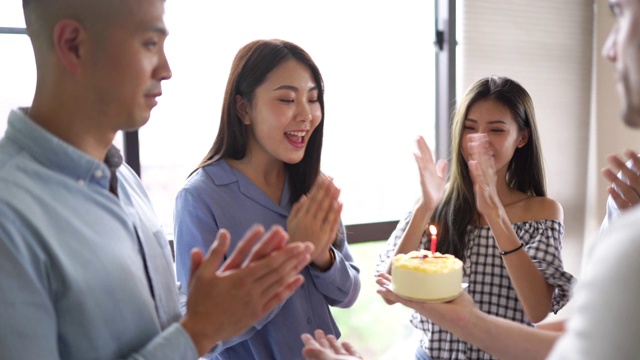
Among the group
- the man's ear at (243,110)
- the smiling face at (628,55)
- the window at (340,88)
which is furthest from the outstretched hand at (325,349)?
the window at (340,88)

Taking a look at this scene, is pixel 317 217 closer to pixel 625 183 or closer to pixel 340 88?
pixel 625 183

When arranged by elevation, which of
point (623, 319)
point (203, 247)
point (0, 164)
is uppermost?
point (0, 164)

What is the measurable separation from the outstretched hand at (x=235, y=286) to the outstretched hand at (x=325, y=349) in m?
0.30

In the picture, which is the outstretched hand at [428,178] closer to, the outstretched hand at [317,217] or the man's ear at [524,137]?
the man's ear at [524,137]

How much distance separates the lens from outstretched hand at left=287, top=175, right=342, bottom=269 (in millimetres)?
1476

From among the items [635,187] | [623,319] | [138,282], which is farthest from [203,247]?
[635,187]

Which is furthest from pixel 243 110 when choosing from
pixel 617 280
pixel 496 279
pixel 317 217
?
pixel 617 280

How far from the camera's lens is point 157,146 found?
2.34m

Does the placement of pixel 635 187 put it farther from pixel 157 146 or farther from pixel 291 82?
pixel 157 146

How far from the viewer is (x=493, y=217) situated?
180 cm

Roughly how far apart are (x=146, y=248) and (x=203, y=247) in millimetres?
430

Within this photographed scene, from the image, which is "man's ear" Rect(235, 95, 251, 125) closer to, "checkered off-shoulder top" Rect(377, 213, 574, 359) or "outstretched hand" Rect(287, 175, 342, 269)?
"outstretched hand" Rect(287, 175, 342, 269)

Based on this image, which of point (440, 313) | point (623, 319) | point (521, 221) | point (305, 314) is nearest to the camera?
point (623, 319)

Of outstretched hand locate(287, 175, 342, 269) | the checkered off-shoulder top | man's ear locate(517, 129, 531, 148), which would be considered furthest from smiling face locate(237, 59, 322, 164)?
man's ear locate(517, 129, 531, 148)
